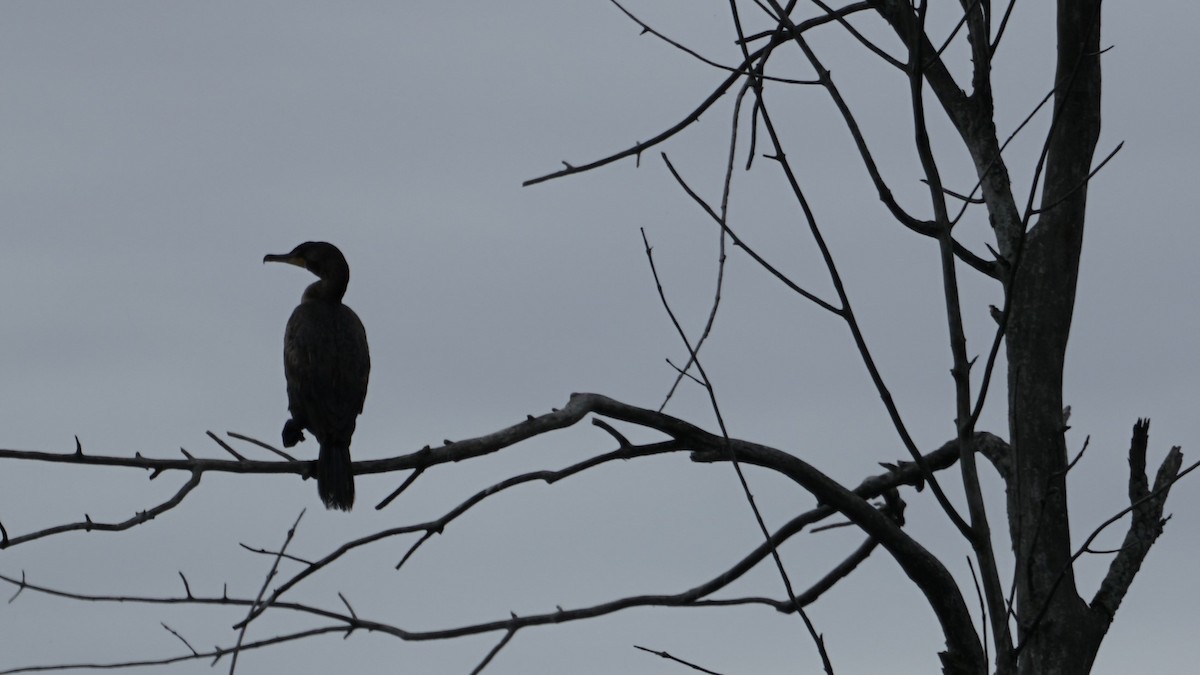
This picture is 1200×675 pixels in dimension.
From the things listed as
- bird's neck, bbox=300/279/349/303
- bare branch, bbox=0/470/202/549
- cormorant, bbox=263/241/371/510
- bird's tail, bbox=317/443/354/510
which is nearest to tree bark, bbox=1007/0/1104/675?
bare branch, bbox=0/470/202/549

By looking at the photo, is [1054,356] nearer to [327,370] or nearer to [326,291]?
[327,370]

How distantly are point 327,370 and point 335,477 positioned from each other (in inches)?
38.3

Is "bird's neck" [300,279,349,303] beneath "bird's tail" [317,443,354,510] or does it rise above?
above

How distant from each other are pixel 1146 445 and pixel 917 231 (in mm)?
1995

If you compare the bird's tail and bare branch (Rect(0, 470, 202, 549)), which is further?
the bird's tail

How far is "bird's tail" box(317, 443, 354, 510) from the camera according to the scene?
7.34 meters

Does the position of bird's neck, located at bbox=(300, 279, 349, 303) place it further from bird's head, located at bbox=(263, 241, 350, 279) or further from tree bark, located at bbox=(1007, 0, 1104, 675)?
tree bark, located at bbox=(1007, 0, 1104, 675)

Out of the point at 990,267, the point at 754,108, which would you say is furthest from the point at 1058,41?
the point at 754,108

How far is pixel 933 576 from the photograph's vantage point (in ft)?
14.7

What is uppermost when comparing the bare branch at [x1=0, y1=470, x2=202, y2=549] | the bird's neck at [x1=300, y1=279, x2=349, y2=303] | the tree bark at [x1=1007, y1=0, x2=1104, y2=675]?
the bird's neck at [x1=300, y1=279, x2=349, y2=303]

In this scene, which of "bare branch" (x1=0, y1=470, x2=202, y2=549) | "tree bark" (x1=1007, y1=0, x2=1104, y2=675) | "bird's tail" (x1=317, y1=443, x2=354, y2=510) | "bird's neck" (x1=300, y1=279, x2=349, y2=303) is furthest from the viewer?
"bird's neck" (x1=300, y1=279, x2=349, y2=303)

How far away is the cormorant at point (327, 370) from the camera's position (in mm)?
7512

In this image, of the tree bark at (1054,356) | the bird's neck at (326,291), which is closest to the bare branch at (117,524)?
the tree bark at (1054,356)

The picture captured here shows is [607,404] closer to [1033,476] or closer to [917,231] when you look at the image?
[917,231]
